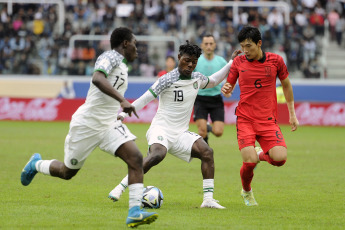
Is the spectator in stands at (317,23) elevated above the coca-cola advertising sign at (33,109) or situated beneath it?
elevated above

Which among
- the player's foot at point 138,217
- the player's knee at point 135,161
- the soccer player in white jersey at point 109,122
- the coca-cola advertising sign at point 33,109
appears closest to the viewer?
the player's foot at point 138,217

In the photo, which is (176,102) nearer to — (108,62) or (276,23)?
(108,62)

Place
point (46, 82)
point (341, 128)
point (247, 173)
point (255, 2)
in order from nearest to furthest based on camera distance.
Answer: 1. point (247, 173)
2. point (341, 128)
3. point (46, 82)
4. point (255, 2)

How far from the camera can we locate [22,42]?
29.9 meters

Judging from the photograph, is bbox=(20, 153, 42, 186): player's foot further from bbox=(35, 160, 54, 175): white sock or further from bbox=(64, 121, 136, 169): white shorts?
bbox=(64, 121, 136, 169): white shorts

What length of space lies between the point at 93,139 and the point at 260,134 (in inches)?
104

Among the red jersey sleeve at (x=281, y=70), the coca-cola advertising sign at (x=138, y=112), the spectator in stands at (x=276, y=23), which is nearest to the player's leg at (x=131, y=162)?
the red jersey sleeve at (x=281, y=70)

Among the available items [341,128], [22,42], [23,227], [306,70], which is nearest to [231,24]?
[306,70]

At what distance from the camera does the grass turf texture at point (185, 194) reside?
25.7 ft

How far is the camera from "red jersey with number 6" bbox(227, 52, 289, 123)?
9344 millimetres

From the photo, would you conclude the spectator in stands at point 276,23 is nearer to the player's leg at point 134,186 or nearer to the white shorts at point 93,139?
the white shorts at point 93,139

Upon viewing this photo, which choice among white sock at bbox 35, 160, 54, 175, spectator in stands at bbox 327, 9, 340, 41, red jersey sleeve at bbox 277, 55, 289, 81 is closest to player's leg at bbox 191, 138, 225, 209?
red jersey sleeve at bbox 277, 55, 289, 81

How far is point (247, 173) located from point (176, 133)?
1.18 meters

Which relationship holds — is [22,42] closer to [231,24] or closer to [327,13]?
[231,24]
